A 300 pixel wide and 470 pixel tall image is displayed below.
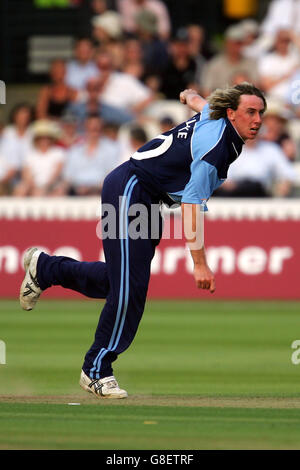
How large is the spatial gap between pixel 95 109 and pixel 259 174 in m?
2.86

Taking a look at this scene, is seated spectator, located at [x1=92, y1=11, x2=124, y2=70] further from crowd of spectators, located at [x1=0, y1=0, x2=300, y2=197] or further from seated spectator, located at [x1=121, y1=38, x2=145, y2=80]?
seated spectator, located at [x1=121, y1=38, x2=145, y2=80]

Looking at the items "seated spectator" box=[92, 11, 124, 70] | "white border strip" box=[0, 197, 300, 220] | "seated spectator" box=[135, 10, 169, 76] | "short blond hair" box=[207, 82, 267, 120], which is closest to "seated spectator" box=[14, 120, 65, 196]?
"white border strip" box=[0, 197, 300, 220]

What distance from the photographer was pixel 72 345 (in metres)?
11.4

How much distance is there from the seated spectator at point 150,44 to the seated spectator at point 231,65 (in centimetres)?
89

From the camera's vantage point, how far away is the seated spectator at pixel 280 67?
1778 centimetres

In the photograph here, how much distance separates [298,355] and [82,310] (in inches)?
162

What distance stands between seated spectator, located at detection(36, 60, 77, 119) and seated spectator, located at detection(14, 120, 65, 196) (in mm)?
792

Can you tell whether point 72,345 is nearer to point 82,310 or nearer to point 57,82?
point 82,310

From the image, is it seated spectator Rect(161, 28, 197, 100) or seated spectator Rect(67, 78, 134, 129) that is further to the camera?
seated spectator Rect(161, 28, 197, 100)

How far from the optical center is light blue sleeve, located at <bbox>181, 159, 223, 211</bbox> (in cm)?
759

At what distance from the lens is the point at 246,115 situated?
776 cm

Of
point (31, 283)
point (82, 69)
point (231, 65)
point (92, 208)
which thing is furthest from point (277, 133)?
point (31, 283)

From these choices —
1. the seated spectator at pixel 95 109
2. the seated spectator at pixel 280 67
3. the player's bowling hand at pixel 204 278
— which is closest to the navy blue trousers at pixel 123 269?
the player's bowling hand at pixel 204 278
